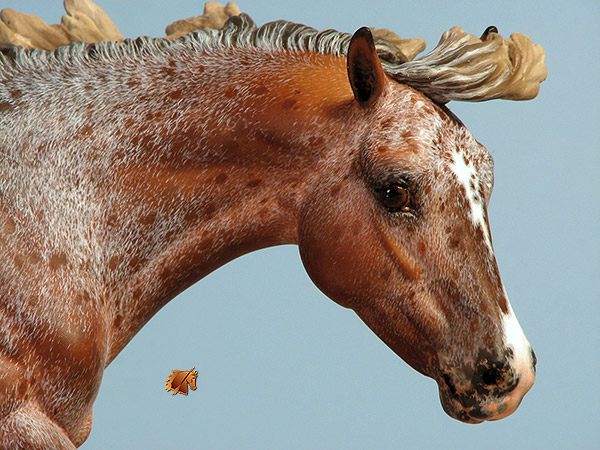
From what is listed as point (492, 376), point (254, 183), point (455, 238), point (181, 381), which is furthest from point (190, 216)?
point (492, 376)

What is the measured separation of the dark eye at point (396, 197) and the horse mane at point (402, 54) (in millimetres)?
250

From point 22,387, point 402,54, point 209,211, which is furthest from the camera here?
point 402,54

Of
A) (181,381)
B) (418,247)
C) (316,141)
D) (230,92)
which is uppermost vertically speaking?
(230,92)

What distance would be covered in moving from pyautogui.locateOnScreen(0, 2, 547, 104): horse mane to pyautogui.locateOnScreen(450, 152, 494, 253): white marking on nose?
6.6 inches

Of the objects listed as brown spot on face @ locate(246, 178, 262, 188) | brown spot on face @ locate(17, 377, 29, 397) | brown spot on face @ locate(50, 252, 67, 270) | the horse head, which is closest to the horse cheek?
the horse head

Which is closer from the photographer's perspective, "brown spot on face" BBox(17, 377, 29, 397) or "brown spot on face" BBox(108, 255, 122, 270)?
"brown spot on face" BBox(17, 377, 29, 397)

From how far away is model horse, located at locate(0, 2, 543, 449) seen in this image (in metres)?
1.49

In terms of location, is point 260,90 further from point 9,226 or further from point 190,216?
point 9,226

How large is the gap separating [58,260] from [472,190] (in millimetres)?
807

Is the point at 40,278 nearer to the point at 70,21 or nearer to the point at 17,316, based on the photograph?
the point at 17,316

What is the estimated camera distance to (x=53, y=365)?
56.7 inches

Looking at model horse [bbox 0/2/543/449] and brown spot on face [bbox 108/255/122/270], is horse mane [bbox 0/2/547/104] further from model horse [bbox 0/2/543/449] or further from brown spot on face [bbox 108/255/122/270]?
brown spot on face [bbox 108/255/122/270]

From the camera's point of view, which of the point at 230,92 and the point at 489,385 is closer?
the point at 489,385

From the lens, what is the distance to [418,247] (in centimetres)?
154
